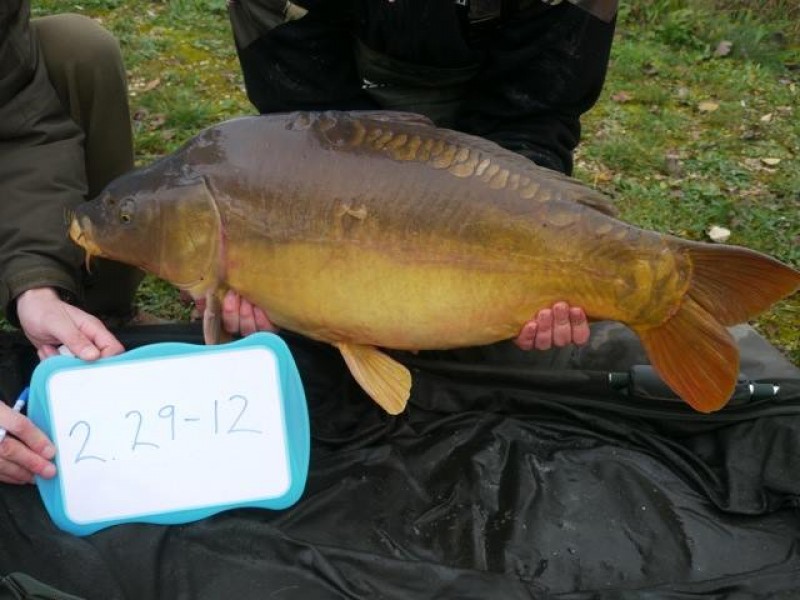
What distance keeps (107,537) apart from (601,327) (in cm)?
89

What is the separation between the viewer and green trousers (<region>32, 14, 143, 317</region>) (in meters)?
1.66

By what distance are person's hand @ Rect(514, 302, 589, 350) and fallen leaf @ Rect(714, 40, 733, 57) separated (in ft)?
8.95

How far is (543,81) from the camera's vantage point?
164 centimetres

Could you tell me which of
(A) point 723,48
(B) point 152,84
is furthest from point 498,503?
(A) point 723,48

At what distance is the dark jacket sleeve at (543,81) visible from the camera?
1.57 metres

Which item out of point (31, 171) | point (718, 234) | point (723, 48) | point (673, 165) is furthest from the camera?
point (723, 48)

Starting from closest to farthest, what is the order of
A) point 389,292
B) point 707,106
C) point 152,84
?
point 389,292, point 152,84, point 707,106

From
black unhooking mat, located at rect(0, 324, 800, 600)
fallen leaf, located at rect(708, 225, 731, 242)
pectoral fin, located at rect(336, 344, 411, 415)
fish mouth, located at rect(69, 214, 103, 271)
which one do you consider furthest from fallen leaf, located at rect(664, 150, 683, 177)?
fish mouth, located at rect(69, 214, 103, 271)

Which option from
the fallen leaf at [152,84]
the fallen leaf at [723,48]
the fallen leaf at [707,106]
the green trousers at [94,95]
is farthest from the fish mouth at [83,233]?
the fallen leaf at [723,48]

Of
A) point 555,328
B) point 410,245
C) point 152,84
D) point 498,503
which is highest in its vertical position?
point 410,245

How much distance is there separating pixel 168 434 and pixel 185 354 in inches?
4.3

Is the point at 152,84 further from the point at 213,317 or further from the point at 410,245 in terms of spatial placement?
the point at 410,245

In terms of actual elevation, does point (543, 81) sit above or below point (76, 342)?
above

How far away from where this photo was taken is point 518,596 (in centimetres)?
111
